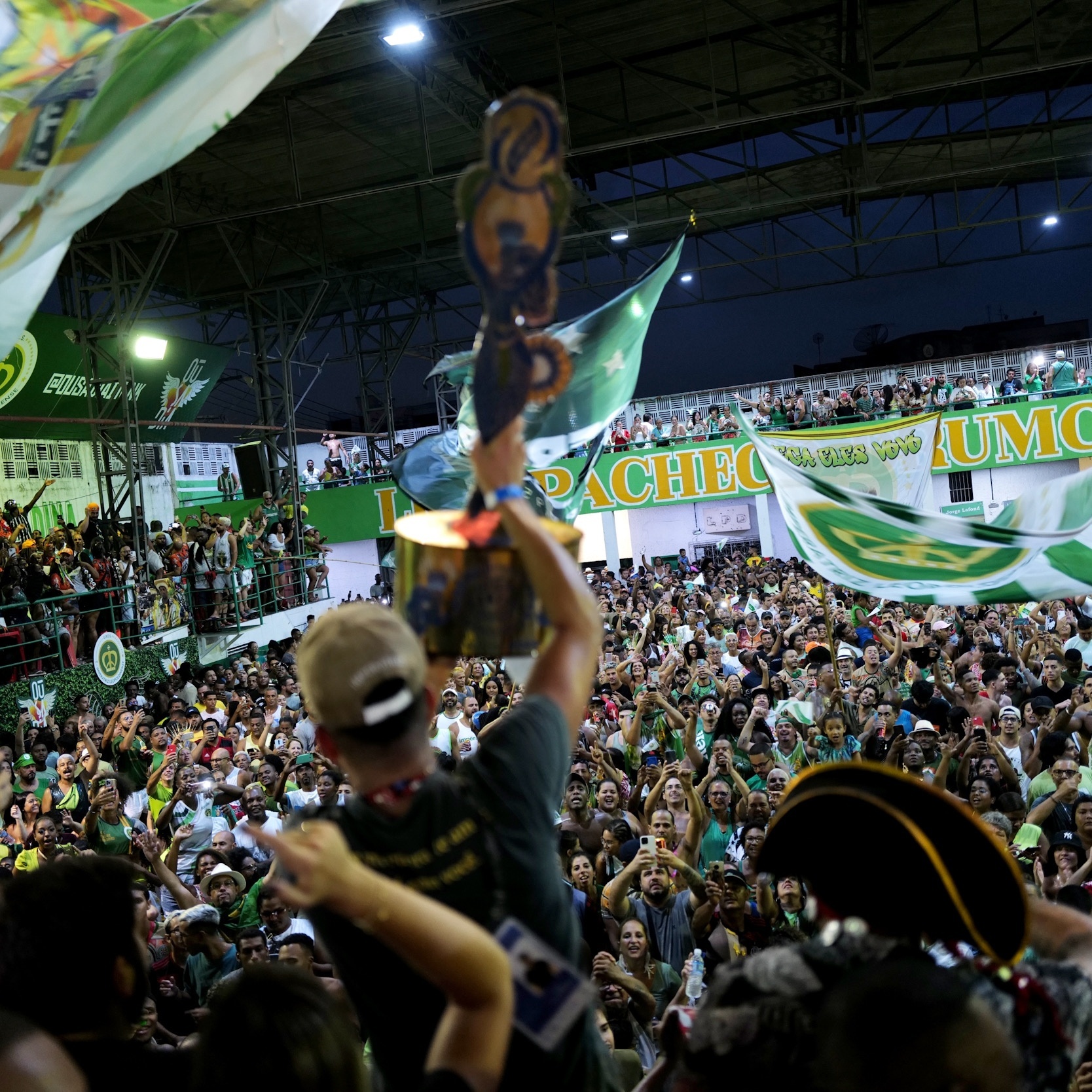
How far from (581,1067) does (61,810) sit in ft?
23.6

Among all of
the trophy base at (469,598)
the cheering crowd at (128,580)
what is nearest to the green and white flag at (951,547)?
the trophy base at (469,598)

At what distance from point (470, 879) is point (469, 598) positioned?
500 millimetres

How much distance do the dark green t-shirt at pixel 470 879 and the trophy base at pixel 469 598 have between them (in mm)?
280

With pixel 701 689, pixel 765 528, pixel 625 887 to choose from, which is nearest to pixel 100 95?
pixel 625 887

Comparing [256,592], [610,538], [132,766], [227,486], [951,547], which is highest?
[227,486]

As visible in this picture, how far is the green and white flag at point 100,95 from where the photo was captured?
2416mm

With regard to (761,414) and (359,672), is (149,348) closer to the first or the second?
(761,414)

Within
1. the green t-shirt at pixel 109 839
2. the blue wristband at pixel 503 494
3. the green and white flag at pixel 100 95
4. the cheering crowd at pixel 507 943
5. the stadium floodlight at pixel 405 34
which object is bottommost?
the green t-shirt at pixel 109 839

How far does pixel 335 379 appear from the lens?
37.4 metres

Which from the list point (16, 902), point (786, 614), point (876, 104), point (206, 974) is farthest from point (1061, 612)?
point (876, 104)

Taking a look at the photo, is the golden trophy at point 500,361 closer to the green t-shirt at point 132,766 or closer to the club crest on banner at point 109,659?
the green t-shirt at point 132,766

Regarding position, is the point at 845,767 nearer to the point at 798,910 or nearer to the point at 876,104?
the point at 798,910

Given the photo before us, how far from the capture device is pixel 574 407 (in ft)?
13.4

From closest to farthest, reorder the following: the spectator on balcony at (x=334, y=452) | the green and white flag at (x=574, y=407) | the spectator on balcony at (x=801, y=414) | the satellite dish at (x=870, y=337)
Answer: the green and white flag at (x=574, y=407) < the spectator on balcony at (x=801, y=414) < the spectator on balcony at (x=334, y=452) < the satellite dish at (x=870, y=337)
